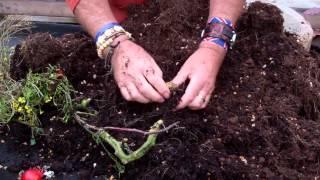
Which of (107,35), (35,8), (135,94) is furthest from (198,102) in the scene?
(35,8)

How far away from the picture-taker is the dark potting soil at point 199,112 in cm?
107

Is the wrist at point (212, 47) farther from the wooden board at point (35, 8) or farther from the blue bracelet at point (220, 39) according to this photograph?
the wooden board at point (35, 8)

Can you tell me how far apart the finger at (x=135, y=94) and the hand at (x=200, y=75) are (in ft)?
0.25

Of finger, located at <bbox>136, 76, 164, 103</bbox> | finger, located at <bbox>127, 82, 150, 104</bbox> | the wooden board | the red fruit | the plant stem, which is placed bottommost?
the wooden board

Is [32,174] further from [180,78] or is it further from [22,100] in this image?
[180,78]

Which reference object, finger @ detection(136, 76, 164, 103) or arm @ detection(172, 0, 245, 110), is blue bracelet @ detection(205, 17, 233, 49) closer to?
arm @ detection(172, 0, 245, 110)

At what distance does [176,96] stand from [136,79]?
0.31ft

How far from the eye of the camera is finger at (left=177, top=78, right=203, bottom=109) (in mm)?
1121

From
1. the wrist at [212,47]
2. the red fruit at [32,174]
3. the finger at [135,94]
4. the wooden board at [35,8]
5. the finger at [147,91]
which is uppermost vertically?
the wrist at [212,47]

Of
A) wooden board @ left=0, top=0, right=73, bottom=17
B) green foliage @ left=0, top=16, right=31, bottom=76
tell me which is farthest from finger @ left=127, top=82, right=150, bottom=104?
wooden board @ left=0, top=0, right=73, bottom=17

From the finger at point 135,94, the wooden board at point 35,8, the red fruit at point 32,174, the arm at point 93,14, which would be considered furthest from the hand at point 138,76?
the wooden board at point 35,8

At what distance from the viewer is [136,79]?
1146 mm

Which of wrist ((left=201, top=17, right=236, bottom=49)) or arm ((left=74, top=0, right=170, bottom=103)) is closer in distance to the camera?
arm ((left=74, top=0, right=170, bottom=103))

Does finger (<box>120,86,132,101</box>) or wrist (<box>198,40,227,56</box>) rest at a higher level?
wrist (<box>198,40,227,56</box>)
